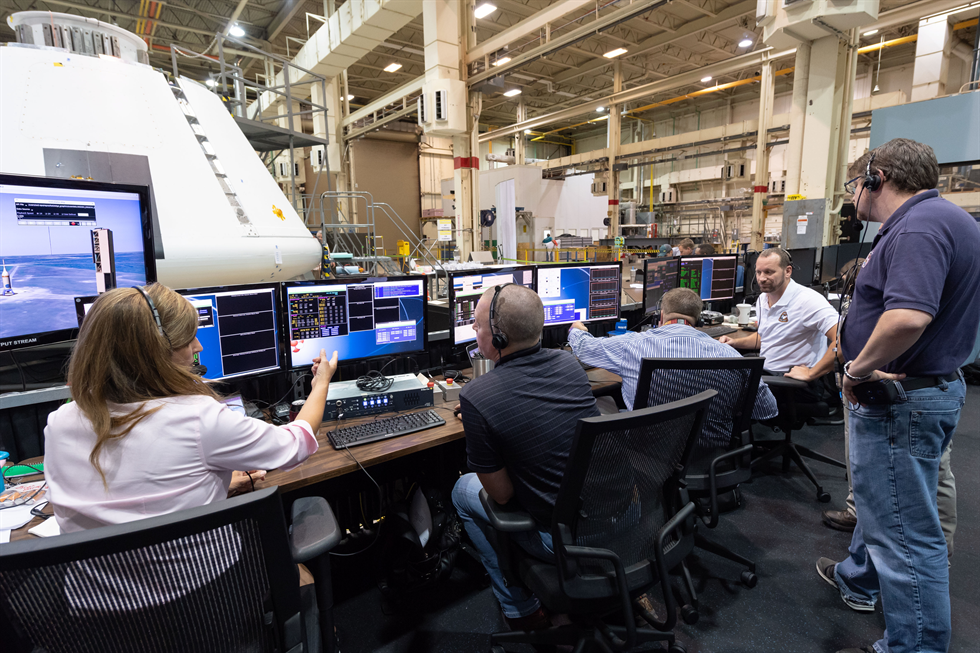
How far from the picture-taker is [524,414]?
126cm

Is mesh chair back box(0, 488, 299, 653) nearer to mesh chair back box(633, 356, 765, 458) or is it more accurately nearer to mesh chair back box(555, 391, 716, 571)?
mesh chair back box(555, 391, 716, 571)

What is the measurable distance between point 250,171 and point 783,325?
3.64m

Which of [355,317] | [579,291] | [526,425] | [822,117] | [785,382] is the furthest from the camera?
[822,117]

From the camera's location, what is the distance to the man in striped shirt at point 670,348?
6.10 ft

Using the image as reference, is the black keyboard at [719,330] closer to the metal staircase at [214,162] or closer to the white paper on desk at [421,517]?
the white paper on desk at [421,517]

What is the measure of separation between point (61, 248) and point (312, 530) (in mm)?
1476

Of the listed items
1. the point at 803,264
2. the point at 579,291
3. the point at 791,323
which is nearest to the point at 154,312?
the point at 579,291

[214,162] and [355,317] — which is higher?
[214,162]

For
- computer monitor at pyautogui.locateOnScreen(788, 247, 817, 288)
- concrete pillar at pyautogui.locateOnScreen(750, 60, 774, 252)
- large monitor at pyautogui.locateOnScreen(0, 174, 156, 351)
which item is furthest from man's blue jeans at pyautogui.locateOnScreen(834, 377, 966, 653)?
concrete pillar at pyautogui.locateOnScreen(750, 60, 774, 252)

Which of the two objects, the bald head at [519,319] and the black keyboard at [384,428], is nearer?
the bald head at [519,319]

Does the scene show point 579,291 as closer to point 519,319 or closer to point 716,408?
point 716,408

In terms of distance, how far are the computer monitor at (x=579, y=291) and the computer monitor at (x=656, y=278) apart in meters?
0.37

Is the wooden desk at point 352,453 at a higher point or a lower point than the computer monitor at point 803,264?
lower

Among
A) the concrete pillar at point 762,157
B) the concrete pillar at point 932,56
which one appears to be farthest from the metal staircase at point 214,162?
the concrete pillar at point 932,56
